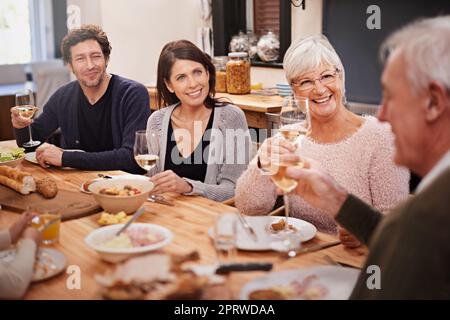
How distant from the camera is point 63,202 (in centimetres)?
194

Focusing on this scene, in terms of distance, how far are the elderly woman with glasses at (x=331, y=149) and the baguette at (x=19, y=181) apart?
2.33 feet

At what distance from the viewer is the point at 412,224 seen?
37.1 inches

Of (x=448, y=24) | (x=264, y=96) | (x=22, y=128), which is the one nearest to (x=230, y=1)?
(x=264, y=96)

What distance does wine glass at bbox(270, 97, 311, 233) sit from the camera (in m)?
1.50

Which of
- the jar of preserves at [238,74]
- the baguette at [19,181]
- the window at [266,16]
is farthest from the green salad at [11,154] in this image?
the window at [266,16]

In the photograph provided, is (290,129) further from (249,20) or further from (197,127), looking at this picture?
(249,20)

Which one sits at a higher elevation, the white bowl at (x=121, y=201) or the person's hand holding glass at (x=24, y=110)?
the person's hand holding glass at (x=24, y=110)

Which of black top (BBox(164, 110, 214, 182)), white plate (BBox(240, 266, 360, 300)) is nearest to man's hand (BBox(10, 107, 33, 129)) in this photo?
black top (BBox(164, 110, 214, 182))

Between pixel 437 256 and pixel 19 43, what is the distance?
20.0 feet

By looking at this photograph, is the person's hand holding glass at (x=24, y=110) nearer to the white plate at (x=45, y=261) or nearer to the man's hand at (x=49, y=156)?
the man's hand at (x=49, y=156)

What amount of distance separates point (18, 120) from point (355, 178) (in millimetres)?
1553

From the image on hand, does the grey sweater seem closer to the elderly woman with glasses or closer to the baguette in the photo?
the elderly woman with glasses

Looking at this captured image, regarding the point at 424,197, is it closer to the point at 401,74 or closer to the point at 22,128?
the point at 401,74

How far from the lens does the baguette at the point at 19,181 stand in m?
2.04
